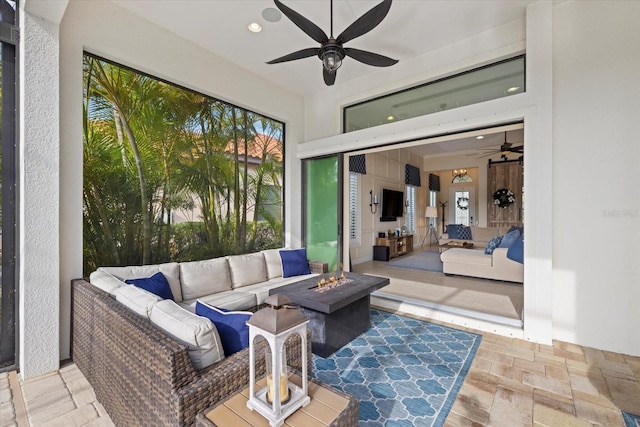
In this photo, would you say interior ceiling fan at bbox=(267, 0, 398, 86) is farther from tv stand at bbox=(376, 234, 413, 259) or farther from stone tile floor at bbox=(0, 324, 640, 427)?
tv stand at bbox=(376, 234, 413, 259)

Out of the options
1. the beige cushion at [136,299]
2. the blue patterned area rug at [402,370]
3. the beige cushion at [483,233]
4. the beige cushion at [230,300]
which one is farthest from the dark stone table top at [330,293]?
the beige cushion at [483,233]

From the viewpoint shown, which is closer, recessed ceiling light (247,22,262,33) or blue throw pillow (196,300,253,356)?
blue throw pillow (196,300,253,356)

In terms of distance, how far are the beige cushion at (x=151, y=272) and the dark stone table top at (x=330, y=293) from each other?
0.98 metres

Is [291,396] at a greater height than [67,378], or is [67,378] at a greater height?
[291,396]

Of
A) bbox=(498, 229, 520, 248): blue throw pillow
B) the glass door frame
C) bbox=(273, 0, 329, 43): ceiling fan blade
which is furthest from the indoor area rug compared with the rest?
the glass door frame

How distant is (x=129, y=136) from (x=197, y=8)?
1.60 m

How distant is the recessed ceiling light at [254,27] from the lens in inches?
132

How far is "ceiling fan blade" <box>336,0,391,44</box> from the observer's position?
7.19 ft

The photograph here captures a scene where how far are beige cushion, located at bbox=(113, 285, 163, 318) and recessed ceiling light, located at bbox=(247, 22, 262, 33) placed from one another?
313 cm

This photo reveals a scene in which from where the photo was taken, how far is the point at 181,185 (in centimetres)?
361

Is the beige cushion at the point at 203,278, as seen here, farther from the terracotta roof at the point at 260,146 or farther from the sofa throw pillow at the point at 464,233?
the sofa throw pillow at the point at 464,233

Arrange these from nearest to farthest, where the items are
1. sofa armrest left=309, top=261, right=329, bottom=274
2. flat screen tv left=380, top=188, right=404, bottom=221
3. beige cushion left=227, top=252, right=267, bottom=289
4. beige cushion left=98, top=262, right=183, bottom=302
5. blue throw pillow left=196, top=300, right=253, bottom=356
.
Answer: blue throw pillow left=196, top=300, right=253, bottom=356
beige cushion left=98, top=262, right=183, bottom=302
beige cushion left=227, top=252, right=267, bottom=289
sofa armrest left=309, top=261, right=329, bottom=274
flat screen tv left=380, top=188, right=404, bottom=221

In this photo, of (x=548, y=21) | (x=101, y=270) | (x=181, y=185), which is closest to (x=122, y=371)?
(x=101, y=270)

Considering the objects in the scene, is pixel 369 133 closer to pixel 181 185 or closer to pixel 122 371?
pixel 181 185
